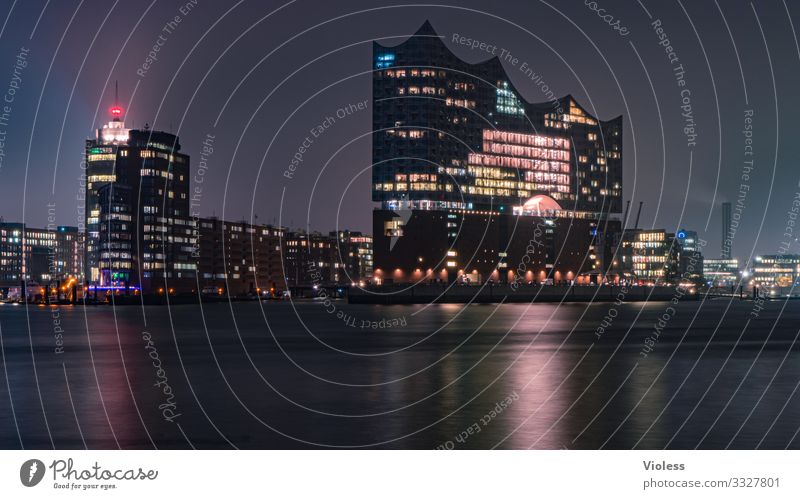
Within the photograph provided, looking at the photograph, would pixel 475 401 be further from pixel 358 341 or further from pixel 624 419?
pixel 358 341

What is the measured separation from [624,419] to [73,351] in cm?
3882

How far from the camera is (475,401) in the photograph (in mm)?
31906

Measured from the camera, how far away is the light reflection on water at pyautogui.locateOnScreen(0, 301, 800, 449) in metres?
25.0

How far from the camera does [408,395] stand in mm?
34125

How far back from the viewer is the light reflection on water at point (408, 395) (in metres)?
25.0

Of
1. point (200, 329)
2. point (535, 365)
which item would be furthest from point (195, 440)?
point (200, 329)

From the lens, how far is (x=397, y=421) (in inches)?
1096
